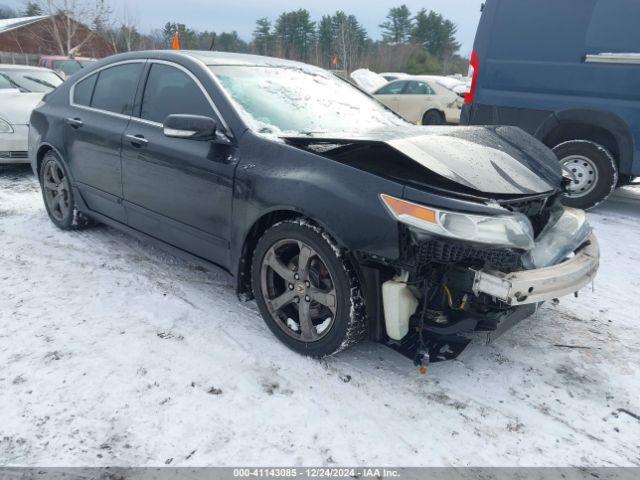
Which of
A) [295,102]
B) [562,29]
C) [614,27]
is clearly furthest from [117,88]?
[614,27]

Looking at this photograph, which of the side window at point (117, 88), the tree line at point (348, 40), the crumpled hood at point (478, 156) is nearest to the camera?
the crumpled hood at point (478, 156)

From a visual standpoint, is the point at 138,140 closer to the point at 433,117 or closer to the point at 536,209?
the point at 536,209

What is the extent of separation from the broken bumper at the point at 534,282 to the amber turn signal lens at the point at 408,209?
354 mm

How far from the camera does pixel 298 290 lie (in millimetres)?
2676

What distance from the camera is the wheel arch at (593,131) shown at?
206 inches

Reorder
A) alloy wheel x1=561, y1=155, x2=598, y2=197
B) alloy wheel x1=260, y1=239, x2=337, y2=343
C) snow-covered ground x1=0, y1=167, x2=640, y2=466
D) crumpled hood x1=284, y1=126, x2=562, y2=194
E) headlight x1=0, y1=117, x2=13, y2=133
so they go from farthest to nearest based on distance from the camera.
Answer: headlight x1=0, y1=117, x2=13, y2=133 → alloy wheel x1=561, y1=155, x2=598, y2=197 → alloy wheel x1=260, y1=239, x2=337, y2=343 → crumpled hood x1=284, y1=126, x2=562, y2=194 → snow-covered ground x1=0, y1=167, x2=640, y2=466

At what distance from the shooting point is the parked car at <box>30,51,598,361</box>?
2.26 metres

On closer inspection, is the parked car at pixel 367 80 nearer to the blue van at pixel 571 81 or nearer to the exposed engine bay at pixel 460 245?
the blue van at pixel 571 81

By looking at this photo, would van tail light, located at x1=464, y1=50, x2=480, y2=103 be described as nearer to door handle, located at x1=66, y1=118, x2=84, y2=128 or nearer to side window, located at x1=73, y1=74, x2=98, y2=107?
side window, located at x1=73, y1=74, x2=98, y2=107

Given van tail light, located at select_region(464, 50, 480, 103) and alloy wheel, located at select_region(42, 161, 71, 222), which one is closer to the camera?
alloy wheel, located at select_region(42, 161, 71, 222)

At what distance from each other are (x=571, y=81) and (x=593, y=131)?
622 mm

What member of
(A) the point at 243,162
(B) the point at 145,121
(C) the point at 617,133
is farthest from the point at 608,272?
(B) the point at 145,121

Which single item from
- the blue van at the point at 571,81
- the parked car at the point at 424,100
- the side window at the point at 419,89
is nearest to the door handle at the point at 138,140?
the blue van at the point at 571,81

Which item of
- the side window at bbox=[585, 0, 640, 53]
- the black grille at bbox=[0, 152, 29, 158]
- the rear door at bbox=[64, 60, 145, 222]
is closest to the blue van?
the side window at bbox=[585, 0, 640, 53]
